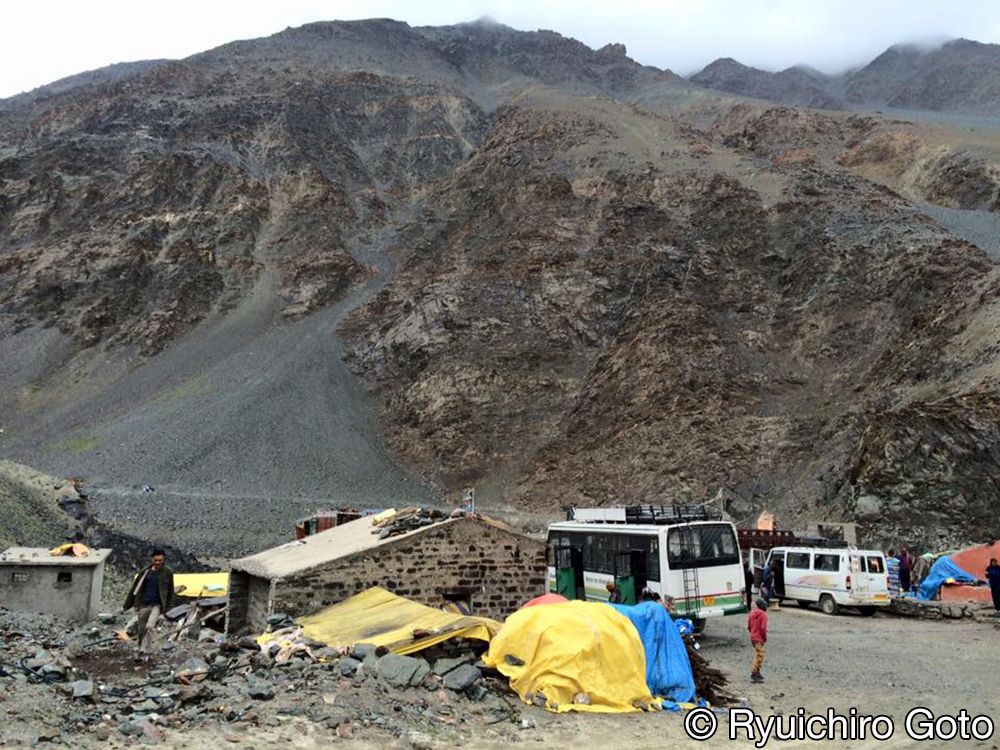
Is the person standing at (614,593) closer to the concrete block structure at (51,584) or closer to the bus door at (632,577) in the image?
the bus door at (632,577)

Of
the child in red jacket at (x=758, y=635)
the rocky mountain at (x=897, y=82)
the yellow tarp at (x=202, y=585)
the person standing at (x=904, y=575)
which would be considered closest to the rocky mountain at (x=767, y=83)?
the rocky mountain at (x=897, y=82)

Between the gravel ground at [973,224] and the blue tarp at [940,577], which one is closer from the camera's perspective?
the blue tarp at [940,577]

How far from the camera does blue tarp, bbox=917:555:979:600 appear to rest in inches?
864

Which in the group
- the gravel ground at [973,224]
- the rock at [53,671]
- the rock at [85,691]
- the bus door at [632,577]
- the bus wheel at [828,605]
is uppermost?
the gravel ground at [973,224]

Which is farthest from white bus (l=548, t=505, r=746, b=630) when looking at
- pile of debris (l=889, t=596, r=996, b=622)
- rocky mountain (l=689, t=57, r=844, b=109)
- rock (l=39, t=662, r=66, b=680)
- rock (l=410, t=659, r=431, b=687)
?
rocky mountain (l=689, t=57, r=844, b=109)

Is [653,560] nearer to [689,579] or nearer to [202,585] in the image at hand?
[689,579]

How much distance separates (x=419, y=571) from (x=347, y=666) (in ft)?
14.4

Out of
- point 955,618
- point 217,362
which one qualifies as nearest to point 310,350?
point 217,362

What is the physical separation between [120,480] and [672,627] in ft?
153

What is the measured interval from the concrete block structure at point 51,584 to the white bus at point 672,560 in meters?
9.83

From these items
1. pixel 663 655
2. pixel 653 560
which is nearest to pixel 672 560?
pixel 653 560

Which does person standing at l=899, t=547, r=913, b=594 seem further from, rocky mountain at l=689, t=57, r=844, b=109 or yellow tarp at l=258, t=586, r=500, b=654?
rocky mountain at l=689, t=57, r=844, b=109

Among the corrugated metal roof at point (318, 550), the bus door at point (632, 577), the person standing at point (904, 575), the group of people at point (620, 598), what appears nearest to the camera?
the corrugated metal roof at point (318, 550)

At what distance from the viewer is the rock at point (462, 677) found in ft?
31.3
